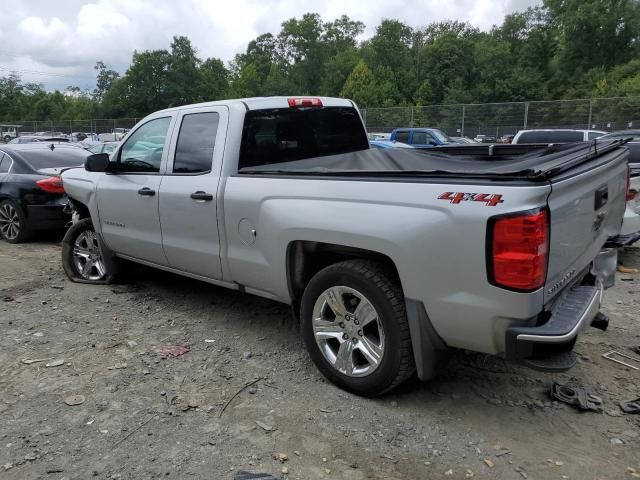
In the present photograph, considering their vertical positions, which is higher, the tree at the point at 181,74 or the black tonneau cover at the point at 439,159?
the tree at the point at 181,74

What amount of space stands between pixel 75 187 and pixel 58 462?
3617 mm

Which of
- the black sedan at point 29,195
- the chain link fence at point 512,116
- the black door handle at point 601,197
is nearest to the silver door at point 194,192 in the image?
the black door handle at point 601,197

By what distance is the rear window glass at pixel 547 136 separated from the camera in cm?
1463

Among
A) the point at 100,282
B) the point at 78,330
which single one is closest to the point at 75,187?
the point at 100,282

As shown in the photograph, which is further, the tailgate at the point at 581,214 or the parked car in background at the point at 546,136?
the parked car in background at the point at 546,136

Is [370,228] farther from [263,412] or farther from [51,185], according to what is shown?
[51,185]

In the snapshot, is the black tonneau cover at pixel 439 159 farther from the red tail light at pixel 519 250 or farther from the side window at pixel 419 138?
the side window at pixel 419 138

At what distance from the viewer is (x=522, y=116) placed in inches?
1070

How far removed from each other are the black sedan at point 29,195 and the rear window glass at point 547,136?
11.5 metres

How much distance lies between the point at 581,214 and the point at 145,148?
3.77m

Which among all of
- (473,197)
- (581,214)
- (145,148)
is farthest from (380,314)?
(145,148)

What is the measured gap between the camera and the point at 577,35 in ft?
212

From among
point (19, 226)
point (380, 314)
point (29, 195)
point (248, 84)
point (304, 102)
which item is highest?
point (248, 84)

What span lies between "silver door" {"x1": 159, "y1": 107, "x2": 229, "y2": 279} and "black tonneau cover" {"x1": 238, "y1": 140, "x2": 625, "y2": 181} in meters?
0.37
